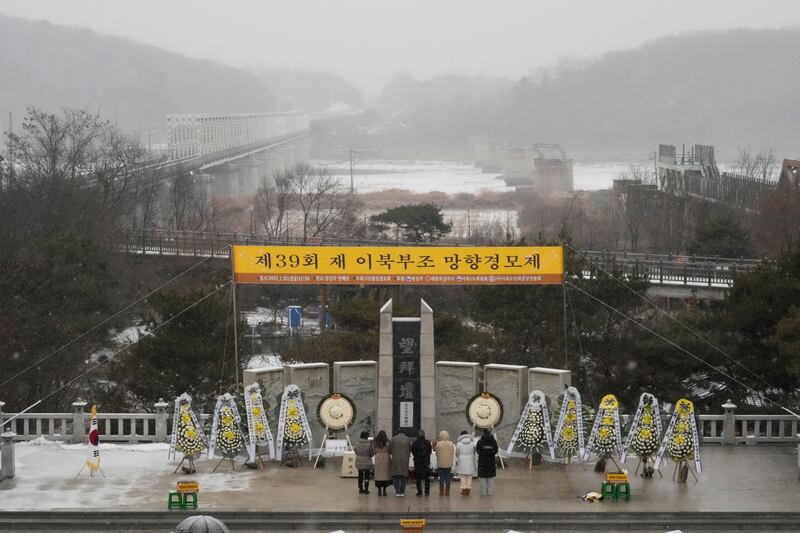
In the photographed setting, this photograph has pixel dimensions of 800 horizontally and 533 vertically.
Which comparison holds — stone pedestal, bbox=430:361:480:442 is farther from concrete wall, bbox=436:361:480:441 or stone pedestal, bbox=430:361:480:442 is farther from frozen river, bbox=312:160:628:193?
frozen river, bbox=312:160:628:193

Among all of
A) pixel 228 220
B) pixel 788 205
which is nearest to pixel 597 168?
pixel 228 220

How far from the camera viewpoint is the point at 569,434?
22.9 metres

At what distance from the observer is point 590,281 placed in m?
35.1

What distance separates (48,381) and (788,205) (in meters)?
39.9

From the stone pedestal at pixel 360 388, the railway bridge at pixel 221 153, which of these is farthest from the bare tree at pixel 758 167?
the stone pedestal at pixel 360 388

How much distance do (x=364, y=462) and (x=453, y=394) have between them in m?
4.09

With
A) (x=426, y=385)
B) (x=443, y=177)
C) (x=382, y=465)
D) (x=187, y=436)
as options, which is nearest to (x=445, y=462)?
(x=382, y=465)

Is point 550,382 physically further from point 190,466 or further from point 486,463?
point 190,466

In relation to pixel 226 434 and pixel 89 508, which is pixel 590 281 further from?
pixel 89 508

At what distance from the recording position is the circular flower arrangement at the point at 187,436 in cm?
2238

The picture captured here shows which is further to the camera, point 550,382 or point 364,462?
point 550,382

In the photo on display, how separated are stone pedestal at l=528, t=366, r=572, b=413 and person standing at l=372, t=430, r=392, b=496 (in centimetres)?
381

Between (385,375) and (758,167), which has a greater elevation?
(758,167)

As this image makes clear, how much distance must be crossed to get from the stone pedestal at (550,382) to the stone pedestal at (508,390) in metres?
0.19
